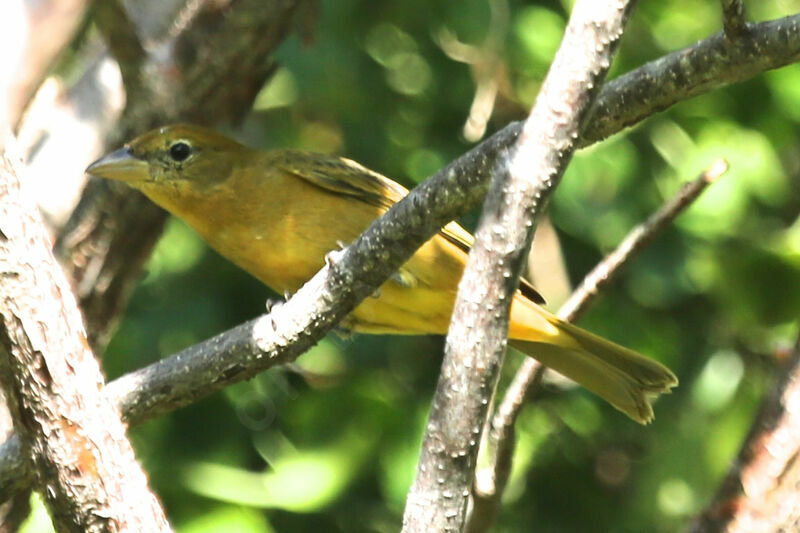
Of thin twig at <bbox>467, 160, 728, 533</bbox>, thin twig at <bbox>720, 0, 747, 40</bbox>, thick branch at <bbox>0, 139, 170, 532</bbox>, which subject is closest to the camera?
thick branch at <bbox>0, 139, 170, 532</bbox>

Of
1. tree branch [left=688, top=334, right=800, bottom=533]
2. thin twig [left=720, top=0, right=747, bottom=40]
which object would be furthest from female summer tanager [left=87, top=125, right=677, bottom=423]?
thin twig [left=720, top=0, right=747, bottom=40]

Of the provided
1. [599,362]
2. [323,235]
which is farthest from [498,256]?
[599,362]

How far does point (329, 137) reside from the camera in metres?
6.14

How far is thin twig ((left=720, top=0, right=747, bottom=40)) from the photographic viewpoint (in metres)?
2.90

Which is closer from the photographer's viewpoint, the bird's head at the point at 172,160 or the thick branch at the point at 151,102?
the bird's head at the point at 172,160

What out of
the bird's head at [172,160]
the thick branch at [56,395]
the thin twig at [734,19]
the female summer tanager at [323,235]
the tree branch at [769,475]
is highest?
the bird's head at [172,160]

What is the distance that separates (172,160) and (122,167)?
0.81 ft

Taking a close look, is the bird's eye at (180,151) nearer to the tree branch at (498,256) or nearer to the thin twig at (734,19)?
the thin twig at (734,19)

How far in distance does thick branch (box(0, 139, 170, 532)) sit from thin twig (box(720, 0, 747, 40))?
164cm

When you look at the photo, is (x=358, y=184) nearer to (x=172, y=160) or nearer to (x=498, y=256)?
(x=172, y=160)

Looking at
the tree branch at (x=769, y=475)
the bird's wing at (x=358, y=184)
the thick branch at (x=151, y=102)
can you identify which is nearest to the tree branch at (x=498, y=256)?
the tree branch at (x=769, y=475)

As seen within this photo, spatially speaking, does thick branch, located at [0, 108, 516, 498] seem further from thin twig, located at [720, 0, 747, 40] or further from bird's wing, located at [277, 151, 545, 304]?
bird's wing, located at [277, 151, 545, 304]

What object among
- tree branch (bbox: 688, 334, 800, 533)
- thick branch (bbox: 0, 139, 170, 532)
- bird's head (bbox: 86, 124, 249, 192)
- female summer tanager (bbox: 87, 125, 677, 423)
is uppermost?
bird's head (bbox: 86, 124, 249, 192)

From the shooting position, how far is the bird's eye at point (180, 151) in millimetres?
4910
